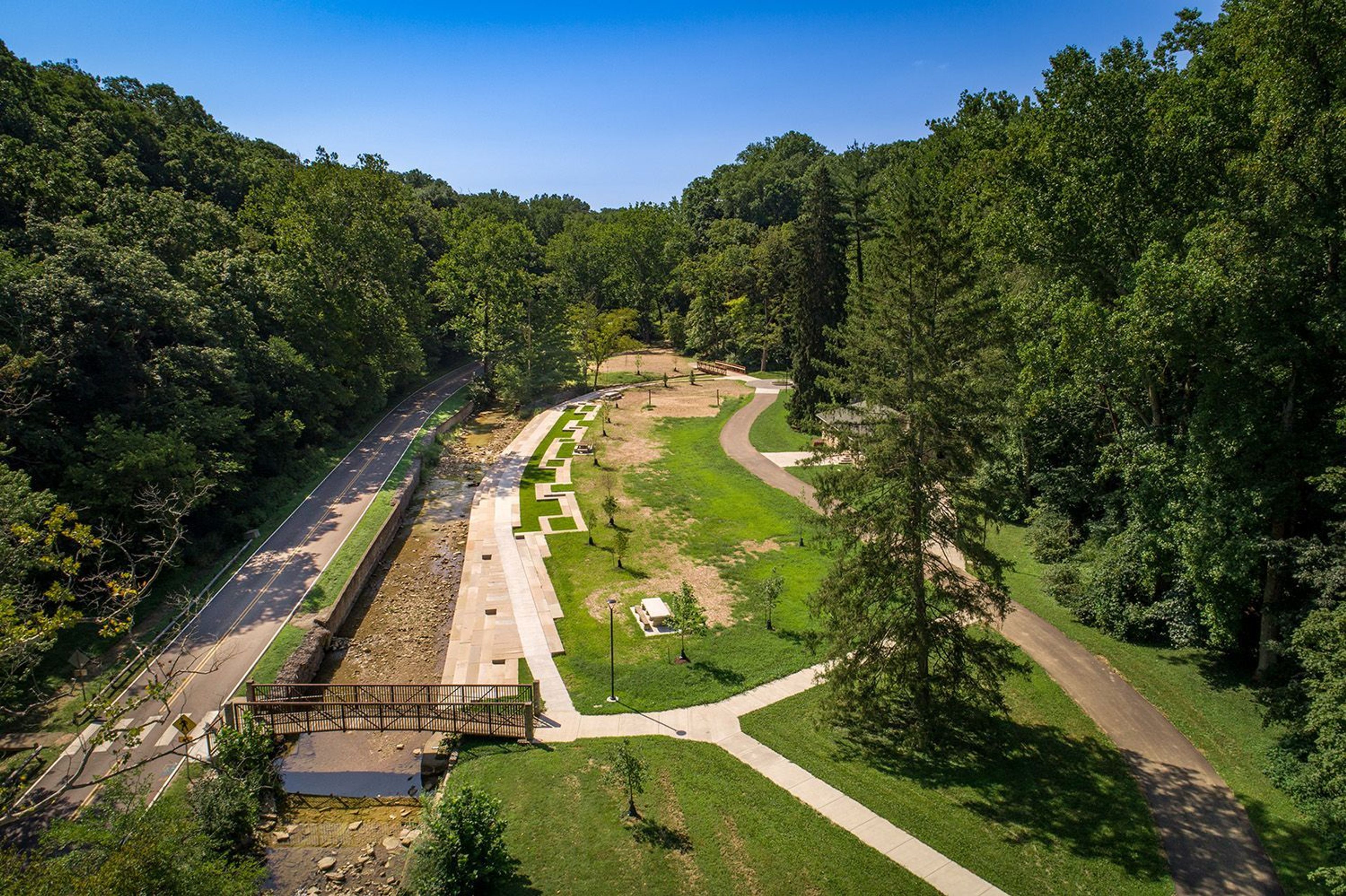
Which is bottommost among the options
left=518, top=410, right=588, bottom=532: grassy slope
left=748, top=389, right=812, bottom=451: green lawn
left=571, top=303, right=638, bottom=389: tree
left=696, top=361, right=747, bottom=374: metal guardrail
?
left=518, top=410, right=588, bottom=532: grassy slope

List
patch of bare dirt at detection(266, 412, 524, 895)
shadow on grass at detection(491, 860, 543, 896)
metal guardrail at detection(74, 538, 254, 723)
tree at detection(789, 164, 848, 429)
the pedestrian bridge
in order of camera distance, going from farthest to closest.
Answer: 1. tree at detection(789, 164, 848, 429)
2. the pedestrian bridge
3. metal guardrail at detection(74, 538, 254, 723)
4. patch of bare dirt at detection(266, 412, 524, 895)
5. shadow on grass at detection(491, 860, 543, 896)

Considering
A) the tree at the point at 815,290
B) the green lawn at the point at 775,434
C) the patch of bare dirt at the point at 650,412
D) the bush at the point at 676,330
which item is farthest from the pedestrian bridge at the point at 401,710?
the bush at the point at 676,330

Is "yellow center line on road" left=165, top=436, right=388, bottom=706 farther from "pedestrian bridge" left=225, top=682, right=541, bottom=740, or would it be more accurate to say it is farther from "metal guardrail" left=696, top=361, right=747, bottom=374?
"metal guardrail" left=696, top=361, right=747, bottom=374

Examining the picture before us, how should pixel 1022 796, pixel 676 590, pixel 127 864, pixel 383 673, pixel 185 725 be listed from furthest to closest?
pixel 676 590 → pixel 383 673 → pixel 1022 796 → pixel 185 725 → pixel 127 864

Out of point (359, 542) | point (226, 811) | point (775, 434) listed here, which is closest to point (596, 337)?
point (775, 434)

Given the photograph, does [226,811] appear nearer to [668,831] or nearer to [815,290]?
[668,831]

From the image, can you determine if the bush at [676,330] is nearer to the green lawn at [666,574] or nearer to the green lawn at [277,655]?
the green lawn at [666,574]

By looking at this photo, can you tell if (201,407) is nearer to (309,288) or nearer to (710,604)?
(309,288)

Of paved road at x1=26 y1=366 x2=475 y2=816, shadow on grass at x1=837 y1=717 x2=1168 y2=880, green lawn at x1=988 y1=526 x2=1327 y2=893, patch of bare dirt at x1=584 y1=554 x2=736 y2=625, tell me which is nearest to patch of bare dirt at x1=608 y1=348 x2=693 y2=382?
paved road at x1=26 y1=366 x2=475 y2=816
